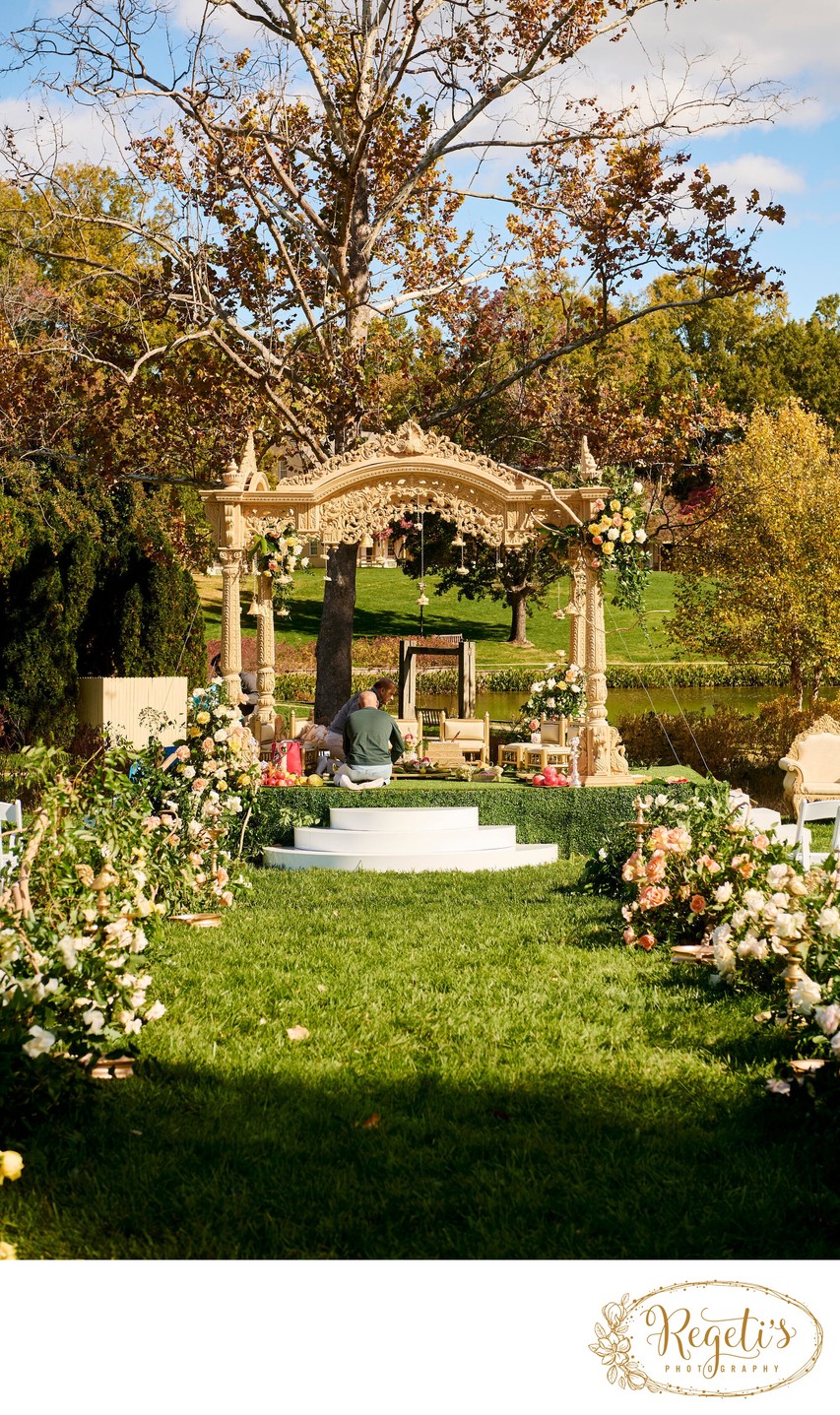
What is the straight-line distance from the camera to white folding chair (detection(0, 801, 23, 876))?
5504 millimetres

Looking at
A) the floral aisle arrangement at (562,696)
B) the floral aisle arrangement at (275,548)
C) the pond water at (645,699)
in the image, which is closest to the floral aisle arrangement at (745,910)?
the floral aisle arrangement at (562,696)

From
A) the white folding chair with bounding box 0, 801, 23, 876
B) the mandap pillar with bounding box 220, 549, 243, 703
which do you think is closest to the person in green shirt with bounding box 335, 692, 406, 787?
the mandap pillar with bounding box 220, 549, 243, 703

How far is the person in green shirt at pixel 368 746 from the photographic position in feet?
42.2

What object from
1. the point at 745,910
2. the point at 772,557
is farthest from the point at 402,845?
the point at 772,557

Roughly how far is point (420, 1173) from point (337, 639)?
14.3 metres

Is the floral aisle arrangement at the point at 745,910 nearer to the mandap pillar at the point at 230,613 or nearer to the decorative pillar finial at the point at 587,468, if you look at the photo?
the decorative pillar finial at the point at 587,468

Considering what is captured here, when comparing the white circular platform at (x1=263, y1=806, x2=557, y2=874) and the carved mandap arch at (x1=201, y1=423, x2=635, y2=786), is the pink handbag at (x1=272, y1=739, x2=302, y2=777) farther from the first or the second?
the white circular platform at (x1=263, y1=806, x2=557, y2=874)

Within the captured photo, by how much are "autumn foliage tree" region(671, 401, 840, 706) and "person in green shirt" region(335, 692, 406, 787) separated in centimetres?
912

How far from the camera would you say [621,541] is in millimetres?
13531

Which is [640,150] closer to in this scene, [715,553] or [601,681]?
[715,553]

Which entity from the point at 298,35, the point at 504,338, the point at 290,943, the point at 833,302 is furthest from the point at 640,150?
the point at 833,302

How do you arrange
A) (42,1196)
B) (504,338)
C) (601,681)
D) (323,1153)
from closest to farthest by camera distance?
(42,1196) < (323,1153) < (601,681) < (504,338)

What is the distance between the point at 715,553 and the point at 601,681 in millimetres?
8540

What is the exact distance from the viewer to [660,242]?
59.8 ft
